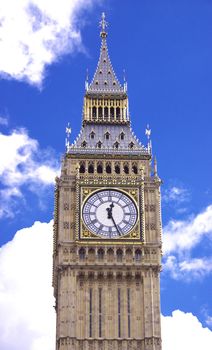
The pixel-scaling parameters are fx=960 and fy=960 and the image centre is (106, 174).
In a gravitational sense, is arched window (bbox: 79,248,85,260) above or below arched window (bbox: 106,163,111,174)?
below

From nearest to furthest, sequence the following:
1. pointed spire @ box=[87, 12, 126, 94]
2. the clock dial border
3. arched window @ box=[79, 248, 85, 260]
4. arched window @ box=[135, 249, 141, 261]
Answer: arched window @ box=[79, 248, 85, 260]
arched window @ box=[135, 249, 141, 261]
the clock dial border
pointed spire @ box=[87, 12, 126, 94]

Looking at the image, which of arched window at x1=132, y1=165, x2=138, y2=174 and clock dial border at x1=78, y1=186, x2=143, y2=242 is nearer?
clock dial border at x1=78, y1=186, x2=143, y2=242

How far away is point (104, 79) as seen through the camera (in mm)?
76250

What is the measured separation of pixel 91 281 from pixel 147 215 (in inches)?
250

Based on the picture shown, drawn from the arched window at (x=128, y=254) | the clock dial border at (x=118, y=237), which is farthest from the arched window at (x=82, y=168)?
the arched window at (x=128, y=254)

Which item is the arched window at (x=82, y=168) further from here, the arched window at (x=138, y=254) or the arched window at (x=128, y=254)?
the arched window at (x=138, y=254)

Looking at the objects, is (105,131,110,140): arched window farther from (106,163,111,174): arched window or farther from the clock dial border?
the clock dial border

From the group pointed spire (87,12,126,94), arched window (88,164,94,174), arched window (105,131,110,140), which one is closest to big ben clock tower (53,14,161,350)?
arched window (88,164,94,174)

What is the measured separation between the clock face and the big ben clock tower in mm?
69

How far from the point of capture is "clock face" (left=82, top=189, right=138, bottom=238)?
6631 centimetres

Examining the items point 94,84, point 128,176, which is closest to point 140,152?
point 128,176

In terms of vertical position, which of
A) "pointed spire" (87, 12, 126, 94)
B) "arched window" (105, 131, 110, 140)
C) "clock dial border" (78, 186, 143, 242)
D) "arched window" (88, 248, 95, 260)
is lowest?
"arched window" (88, 248, 95, 260)

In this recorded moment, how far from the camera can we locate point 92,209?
220 feet

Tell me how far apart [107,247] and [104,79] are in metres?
16.5
